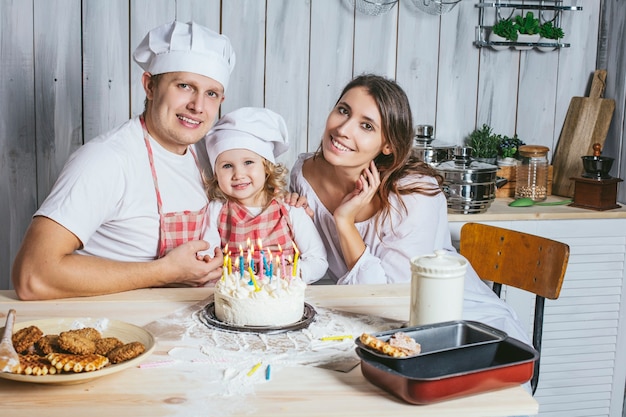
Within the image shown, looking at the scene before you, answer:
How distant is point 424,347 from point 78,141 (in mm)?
2164

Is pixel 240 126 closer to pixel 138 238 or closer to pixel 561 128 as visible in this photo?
pixel 138 238

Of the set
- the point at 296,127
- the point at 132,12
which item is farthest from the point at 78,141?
the point at 296,127

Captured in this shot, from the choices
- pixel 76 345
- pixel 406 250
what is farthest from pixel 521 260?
pixel 76 345

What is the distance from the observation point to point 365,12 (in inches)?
135

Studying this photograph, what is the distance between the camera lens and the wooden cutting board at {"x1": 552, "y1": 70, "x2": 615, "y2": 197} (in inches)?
141

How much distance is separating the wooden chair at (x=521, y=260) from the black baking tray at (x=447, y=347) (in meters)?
0.95

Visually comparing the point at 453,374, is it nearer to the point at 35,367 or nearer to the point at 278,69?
the point at 35,367

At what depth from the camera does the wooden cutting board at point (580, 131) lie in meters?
3.59

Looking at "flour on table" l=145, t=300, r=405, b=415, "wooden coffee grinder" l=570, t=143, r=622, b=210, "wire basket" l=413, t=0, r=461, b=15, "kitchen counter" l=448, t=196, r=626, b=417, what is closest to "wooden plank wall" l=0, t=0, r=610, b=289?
"wire basket" l=413, t=0, r=461, b=15

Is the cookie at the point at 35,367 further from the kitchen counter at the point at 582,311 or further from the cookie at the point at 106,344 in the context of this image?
the kitchen counter at the point at 582,311

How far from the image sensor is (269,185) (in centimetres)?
260

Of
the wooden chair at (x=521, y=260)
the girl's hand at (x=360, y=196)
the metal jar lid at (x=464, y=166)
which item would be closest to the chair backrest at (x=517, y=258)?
the wooden chair at (x=521, y=260)

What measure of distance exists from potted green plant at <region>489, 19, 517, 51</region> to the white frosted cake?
213 centimetres

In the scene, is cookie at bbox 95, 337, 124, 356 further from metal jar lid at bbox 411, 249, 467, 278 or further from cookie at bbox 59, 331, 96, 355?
metal jar lid at bbox 411, 249, 467, 278
